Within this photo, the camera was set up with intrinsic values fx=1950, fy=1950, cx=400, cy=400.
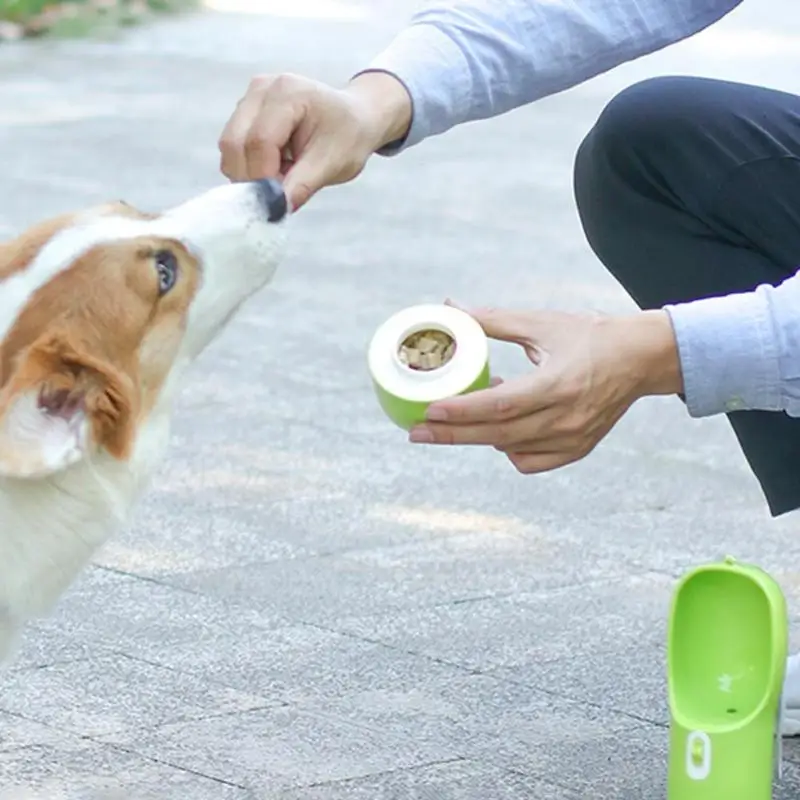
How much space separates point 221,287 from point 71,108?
6.13 meters

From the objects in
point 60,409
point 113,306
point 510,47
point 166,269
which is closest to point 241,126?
point 166,269

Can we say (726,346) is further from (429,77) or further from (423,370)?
(429,77)

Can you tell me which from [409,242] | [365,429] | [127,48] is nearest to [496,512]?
[365,429]

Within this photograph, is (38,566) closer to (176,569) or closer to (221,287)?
(221,287)

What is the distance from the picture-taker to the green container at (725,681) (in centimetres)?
241

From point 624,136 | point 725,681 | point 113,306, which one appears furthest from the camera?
point 624,136

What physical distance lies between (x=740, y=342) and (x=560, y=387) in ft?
0.78

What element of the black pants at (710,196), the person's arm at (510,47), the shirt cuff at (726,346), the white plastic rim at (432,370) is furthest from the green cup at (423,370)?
the black pants at (710,196)

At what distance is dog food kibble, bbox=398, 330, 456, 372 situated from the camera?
2387 mm

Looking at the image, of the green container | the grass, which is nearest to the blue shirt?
the green container

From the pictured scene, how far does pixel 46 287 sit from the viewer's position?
2535 mm

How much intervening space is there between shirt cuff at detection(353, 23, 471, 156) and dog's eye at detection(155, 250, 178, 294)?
395 mm

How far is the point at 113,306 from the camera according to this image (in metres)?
2.59

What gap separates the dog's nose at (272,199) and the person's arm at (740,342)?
23.7 inches
